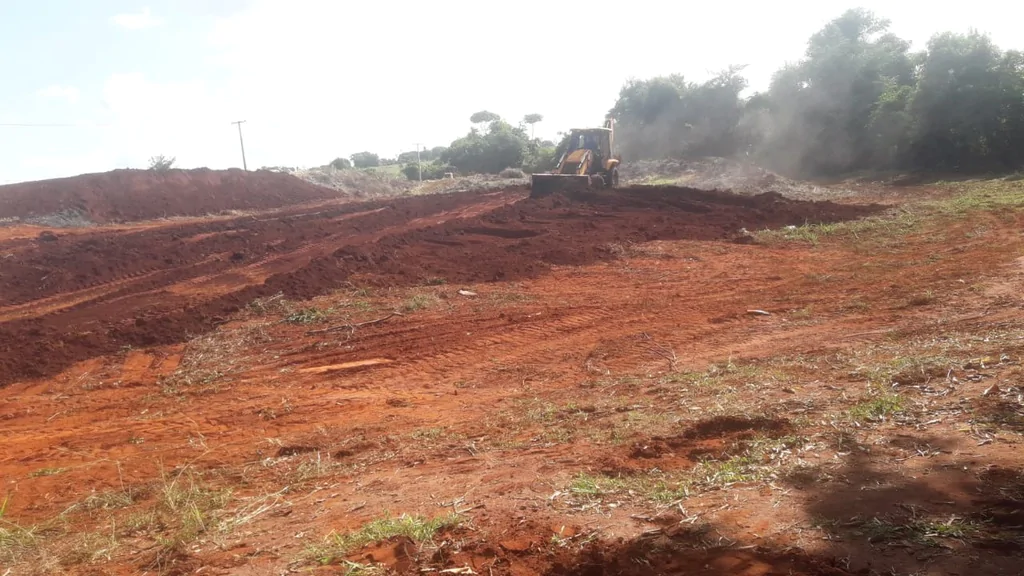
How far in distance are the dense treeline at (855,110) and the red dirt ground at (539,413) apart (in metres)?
16.0

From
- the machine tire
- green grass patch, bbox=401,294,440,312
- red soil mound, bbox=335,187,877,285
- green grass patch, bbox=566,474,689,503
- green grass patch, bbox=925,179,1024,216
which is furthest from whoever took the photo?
the machine tire

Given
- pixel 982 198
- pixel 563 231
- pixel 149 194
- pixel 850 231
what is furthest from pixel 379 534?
pixel 149 194

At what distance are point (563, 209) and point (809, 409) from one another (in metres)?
18.3

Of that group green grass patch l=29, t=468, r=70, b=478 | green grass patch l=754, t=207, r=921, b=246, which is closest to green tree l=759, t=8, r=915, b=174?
green grass patch l=754, t=207, r=921, b=246

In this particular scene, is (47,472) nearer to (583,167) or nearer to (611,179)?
(583,167)

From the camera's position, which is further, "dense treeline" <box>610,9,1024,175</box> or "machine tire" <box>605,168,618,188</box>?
"machine tire" <box>605,168,618,188</box>

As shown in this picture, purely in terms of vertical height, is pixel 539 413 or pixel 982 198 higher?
pixel 982 198

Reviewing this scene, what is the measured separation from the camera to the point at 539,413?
265 inches

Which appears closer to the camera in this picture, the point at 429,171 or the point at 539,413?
the point at 539,413

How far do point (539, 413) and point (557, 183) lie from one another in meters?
21.0

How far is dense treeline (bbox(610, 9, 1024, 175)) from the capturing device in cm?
2734

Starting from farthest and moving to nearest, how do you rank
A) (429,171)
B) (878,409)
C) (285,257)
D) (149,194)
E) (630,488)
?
(429,171), (149,194), (285,257), (878,409), (630,488)

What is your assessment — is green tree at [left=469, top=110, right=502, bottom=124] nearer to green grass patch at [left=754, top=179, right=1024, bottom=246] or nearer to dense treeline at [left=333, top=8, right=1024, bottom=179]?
dense treeline at [left=333, top=8, right=1024, bottom=179]

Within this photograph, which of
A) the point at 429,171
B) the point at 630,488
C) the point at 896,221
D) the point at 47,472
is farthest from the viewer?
the point at 429,171
